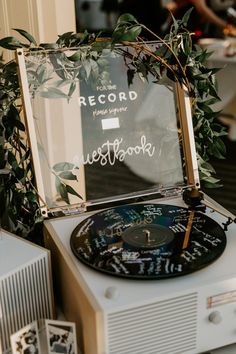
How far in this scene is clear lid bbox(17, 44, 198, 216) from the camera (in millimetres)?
1173

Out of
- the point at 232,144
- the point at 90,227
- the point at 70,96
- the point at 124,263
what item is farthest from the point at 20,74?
the point at 232,144

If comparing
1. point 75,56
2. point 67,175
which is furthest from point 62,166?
point 75,56

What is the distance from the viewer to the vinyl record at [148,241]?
938 mm

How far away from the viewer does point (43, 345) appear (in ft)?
3.29

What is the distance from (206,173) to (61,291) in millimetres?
518

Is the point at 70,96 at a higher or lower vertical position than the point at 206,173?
higher

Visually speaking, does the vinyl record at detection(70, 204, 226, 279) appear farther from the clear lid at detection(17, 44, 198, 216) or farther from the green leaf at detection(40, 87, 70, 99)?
the green leaf at detection(40, 87, 70, 99)

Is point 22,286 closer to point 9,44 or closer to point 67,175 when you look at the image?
point 67,175

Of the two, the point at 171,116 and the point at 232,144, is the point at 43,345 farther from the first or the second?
the point at 232,144

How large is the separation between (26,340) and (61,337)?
7 cm

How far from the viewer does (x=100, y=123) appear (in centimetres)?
123

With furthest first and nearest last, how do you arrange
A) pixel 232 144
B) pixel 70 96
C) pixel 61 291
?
pixel 232 144
pixel 70 96
pixel 61 291

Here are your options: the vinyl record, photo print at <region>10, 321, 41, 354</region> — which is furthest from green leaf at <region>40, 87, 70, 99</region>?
photo print at <region>10, 321, 41, 354</region>

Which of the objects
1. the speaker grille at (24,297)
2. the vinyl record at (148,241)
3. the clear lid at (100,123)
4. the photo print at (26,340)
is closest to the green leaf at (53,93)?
the clear lid at (100,123)
